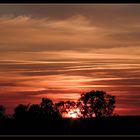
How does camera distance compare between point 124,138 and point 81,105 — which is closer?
point 124,138

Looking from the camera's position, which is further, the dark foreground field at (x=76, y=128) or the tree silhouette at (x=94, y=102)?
the tree silhouette at (x=94, y=102)

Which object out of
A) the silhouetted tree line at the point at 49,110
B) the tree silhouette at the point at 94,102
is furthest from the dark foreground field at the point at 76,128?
the tree silhouette at the point at 94,102

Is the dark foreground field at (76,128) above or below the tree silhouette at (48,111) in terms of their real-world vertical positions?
below

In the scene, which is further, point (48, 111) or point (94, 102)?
point (94, 102)

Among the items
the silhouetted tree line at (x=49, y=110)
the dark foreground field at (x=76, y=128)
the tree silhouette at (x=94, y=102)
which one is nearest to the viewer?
the dark foreground field at (x=76, y=128)

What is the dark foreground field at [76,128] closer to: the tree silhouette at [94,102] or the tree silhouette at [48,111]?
the tree silhouette at [48,111]

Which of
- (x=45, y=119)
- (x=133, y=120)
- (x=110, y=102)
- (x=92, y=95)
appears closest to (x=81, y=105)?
(x=92, y=95)

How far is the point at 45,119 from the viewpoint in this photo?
3.61 metres

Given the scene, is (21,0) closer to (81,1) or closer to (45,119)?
(81,1)

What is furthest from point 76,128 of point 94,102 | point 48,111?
point 94,102

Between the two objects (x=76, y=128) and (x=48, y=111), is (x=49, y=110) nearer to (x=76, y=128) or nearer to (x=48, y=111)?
(x=48, y=111)

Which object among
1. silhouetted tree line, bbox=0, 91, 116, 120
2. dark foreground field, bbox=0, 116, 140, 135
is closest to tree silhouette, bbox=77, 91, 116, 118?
silhouetted tree line, bbox=0, 91, 116, 120

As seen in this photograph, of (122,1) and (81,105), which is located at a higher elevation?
(122,1)

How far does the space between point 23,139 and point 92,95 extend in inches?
152
